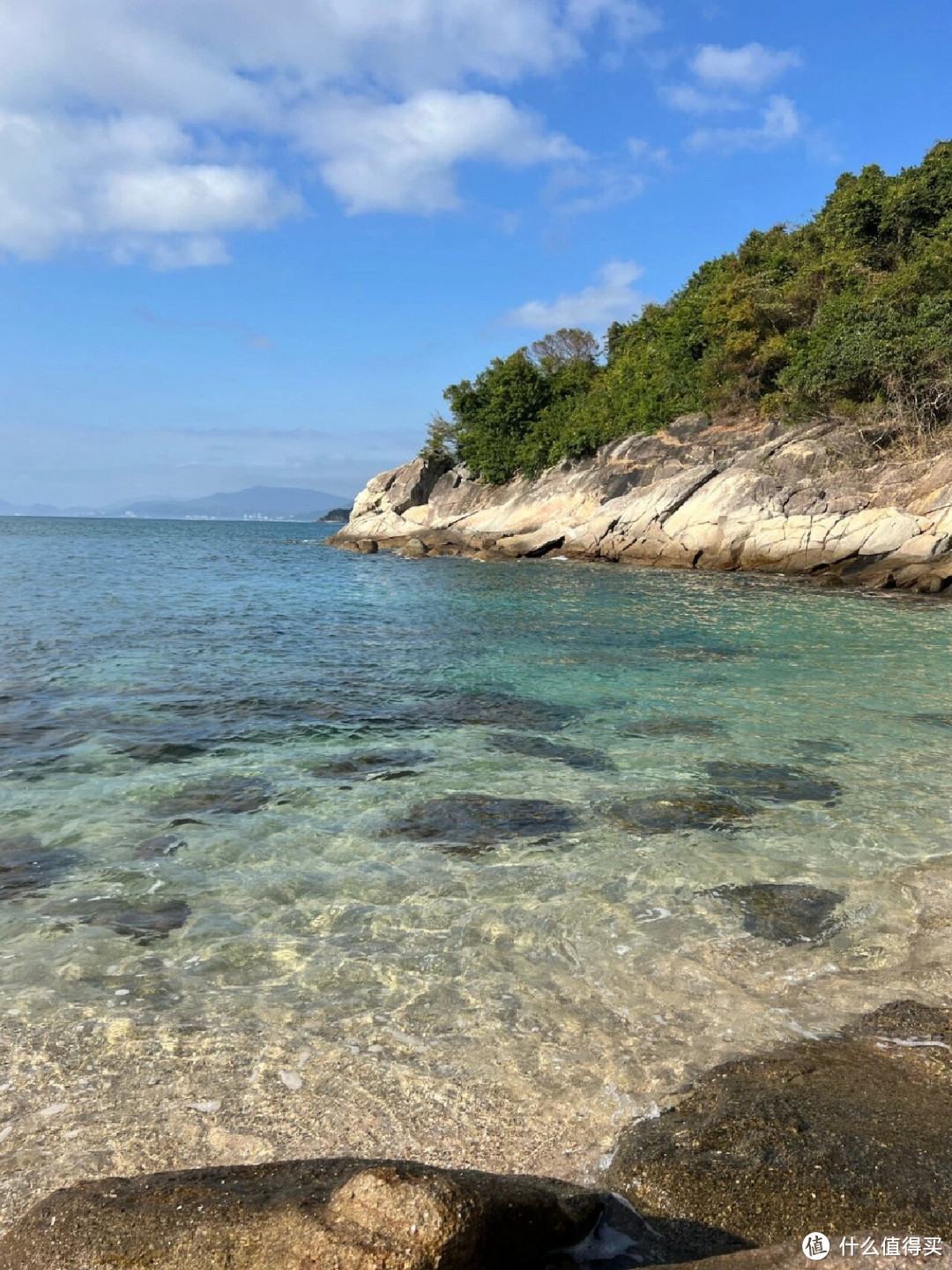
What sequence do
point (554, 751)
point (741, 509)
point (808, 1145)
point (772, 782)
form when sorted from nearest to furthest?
point (808, 1145)
point (772, 782)
point (554, 751)
point (741, 509)

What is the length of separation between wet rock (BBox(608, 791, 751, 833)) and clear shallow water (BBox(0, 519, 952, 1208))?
0.10 metres

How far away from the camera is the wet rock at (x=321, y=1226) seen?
222 cm

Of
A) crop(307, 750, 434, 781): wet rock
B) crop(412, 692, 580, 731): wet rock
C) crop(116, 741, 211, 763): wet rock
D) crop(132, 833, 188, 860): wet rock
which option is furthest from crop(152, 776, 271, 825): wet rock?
crop(412, 692, 580, 731): wet rock

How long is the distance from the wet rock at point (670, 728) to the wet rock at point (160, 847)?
5900 millimetres

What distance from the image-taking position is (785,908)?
19.3ft

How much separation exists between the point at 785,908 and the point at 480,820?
9.48 ft

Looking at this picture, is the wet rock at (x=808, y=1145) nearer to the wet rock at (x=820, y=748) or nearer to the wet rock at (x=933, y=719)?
the wet rock at (x=820, y=748)

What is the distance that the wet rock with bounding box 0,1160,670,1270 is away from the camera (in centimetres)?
222

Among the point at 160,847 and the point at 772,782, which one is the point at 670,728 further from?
the point at 160,847

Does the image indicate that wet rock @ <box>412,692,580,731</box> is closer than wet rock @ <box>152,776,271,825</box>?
No

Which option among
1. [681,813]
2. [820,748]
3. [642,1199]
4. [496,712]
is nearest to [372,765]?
[496,712]

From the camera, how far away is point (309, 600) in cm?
2688

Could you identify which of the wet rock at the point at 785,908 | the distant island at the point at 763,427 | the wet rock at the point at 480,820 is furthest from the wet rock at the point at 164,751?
the distant island at the point at 763,427

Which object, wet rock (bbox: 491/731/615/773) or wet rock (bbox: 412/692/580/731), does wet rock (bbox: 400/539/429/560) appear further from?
wet rock (bbox: 491/731/615/773)
